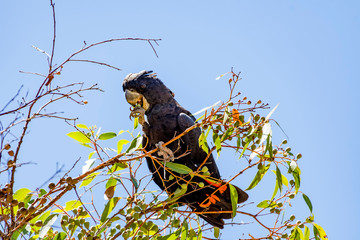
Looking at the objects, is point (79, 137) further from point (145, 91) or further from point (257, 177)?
point (257, 177)

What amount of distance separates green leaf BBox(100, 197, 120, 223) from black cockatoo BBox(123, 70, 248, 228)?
365mm

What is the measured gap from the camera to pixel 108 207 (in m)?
2.49

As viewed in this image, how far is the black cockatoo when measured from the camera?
2.87 metres

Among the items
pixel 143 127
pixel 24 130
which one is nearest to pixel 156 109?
pixel 143 127

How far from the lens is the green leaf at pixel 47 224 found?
2166 mm

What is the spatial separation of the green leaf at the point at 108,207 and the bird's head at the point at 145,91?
2.53 feet

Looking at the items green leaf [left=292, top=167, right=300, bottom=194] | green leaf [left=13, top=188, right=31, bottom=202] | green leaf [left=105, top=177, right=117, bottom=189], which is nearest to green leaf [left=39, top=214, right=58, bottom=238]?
→ green leaf [left=13, top=188, right=31, bottom=202]

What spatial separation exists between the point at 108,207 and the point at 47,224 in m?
0.34

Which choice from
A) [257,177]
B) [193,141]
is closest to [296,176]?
[257,177]

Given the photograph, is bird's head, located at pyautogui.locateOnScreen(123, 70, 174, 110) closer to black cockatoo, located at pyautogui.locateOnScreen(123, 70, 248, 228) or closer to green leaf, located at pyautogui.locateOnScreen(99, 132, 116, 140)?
black cockatoo, located at pyautogui.locateOnScreen(123, 70, 248, 228)

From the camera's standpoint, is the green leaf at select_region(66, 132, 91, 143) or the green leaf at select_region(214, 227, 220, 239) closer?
the green leaf at select_region(66, 132, 91, 143)

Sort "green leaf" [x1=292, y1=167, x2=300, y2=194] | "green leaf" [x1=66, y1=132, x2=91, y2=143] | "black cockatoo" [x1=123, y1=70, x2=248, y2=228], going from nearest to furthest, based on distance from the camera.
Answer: "green leaf" [x1=292, y1=167, x2=300, y2=194], "green leaf" [x1=66, y1=132, x2=91, y2=143], "black cockatoo" [x1=123, y1=70, x2=248, y2=228]

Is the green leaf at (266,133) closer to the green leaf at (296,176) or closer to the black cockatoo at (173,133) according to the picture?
the green leaf at (296,176)

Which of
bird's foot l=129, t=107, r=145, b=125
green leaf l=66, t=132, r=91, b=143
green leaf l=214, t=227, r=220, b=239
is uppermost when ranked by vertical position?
bird's foot l=129, t=107, r=145, b=125
